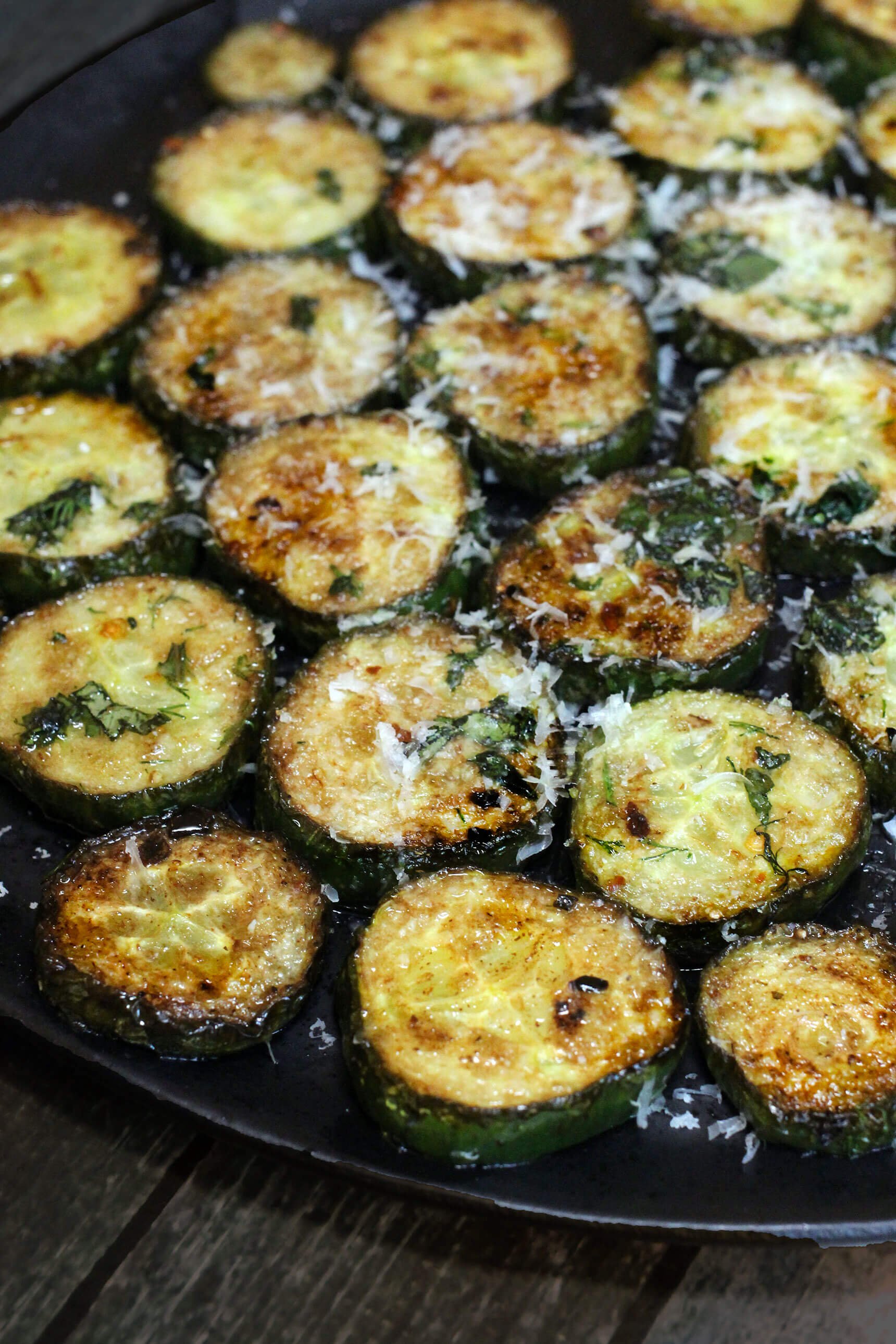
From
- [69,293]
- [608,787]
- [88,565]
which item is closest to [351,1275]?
[608,787]

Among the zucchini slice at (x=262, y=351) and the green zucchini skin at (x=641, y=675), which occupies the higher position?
the zucchini slice at (x=262, y=351)

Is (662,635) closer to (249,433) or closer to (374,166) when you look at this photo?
(249,433)

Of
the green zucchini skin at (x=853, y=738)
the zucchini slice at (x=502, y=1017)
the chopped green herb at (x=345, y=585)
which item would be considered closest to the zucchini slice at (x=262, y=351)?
the chopped green herb at (x=345, y=585)

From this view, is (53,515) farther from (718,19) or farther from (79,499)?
(718,19)

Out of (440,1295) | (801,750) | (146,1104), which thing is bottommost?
(440,1295)

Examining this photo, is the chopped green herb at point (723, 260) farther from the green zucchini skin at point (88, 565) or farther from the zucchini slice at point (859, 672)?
the green zucchini skin at point (88, 565)

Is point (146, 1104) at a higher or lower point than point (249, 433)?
lower

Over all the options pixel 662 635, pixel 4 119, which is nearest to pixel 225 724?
pixel 662 635

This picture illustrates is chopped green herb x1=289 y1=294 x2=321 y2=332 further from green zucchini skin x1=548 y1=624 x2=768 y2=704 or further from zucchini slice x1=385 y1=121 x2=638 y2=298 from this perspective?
green zucchini skin x1=548 y1=624 x2=768 y2=704
